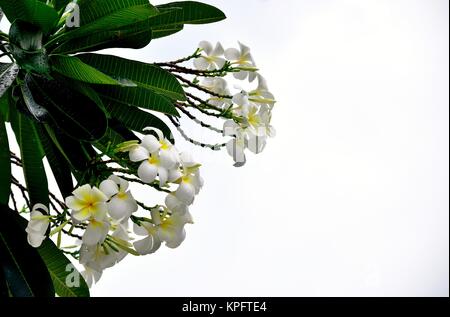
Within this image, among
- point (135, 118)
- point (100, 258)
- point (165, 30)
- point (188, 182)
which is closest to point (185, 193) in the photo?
point (188, 182)

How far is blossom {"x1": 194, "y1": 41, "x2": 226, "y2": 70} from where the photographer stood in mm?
991

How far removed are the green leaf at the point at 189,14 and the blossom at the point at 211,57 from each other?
2.1 inches

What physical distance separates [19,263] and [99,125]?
215 mm

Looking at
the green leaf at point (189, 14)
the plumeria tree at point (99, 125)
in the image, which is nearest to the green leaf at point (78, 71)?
the plumeria tree at point (99, 125)

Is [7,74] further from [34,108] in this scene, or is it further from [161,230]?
[161,230]

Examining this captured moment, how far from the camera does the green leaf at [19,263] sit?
84 cm

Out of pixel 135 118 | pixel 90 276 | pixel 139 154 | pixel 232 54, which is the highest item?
pixel 232 54

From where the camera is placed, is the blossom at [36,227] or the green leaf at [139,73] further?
the green leaf at [139,73]

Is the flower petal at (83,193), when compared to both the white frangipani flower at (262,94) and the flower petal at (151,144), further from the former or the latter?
the white frangipani flower at (262,94)

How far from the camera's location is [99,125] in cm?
80

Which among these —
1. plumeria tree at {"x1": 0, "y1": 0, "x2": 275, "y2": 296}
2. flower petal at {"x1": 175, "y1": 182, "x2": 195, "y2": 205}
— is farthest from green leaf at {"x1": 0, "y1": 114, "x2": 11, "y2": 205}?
flower petal at {"x1": 175, "y1": 182, "x2": 195, "y2": 205}

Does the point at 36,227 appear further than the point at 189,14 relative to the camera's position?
No

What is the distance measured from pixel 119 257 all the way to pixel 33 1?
315 millimetres
